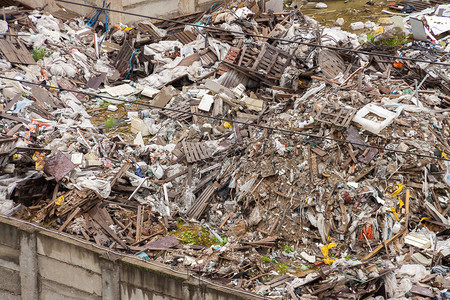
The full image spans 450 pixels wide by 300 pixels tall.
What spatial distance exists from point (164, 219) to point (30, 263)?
301 cm

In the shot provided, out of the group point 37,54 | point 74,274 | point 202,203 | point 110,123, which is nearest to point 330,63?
point 202,203

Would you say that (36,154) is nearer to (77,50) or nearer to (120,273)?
(120,273)

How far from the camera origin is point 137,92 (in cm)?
1702

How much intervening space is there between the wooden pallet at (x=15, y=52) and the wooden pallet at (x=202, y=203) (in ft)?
25.8

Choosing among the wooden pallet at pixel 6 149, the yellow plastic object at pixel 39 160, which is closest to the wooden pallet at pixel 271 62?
the yellow plastic object at pixel 39 160

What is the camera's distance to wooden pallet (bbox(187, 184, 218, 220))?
12203 mm

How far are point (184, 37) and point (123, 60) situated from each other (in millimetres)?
2533

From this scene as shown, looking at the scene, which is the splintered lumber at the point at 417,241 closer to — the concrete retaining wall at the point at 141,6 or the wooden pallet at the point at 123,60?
the wooden pallet at the point at 123,60

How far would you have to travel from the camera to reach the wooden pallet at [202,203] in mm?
12203

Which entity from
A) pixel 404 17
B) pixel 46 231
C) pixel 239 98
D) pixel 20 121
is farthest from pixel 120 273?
pixel 404 17

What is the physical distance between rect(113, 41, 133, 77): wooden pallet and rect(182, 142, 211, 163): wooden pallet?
5716mm

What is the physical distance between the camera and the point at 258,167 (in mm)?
12047

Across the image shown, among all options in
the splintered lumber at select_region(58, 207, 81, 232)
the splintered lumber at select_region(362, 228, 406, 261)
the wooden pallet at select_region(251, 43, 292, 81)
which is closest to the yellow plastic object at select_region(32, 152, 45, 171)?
the splintered lumber at select_region(58, 207, 81, 232)

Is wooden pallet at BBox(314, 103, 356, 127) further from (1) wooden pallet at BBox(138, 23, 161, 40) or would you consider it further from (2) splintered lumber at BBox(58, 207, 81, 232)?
(1) wooden pallet at BBox(138, 23, 161, 40)
